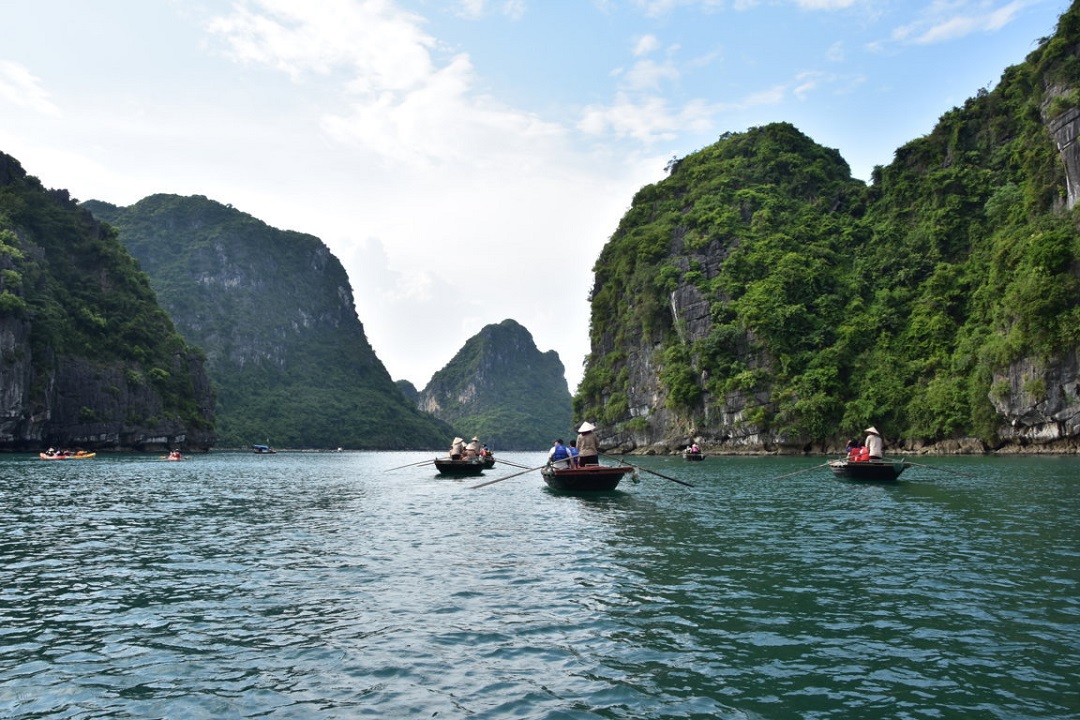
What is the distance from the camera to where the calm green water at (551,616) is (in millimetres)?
6344

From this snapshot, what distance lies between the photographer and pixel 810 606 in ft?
31.0

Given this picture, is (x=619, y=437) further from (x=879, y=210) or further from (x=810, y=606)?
(x=810, y=606)

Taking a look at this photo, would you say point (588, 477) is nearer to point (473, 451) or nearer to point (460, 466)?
point (460, 466)

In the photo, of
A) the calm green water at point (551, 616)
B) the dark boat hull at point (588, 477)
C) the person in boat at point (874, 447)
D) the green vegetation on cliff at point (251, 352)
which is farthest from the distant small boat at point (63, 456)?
the green vegetation on cliff at point (251, 352)

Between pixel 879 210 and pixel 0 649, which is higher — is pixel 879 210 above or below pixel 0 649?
above

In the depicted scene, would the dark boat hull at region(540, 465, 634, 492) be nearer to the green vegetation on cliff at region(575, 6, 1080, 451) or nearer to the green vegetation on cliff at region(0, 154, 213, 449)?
the green vegetation on cliff at region(575, 6, 1080, 451)

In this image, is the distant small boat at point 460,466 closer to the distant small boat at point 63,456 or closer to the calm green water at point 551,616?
the calm green water at point 551,616

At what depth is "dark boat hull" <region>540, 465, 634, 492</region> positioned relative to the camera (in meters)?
25.2

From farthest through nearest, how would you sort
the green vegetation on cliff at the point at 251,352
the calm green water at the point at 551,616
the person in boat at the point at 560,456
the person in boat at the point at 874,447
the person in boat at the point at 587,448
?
the green vegetation on cliff at the point at 251,352
the person in boat at the point at 874,447
the person in boat at the point at 560,456
the person in boat at the point at 587,448
the calm green water at the point at 551,616

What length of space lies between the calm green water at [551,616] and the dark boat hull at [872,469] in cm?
855

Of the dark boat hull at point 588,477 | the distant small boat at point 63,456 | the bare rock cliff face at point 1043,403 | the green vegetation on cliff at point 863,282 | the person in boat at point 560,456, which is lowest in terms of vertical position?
the distant small boat at point 63,456

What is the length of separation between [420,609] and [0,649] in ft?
16.7

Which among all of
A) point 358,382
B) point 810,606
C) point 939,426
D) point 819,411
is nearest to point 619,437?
point 819,411

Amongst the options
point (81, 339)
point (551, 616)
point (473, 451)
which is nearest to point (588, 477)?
point (551, 616)
